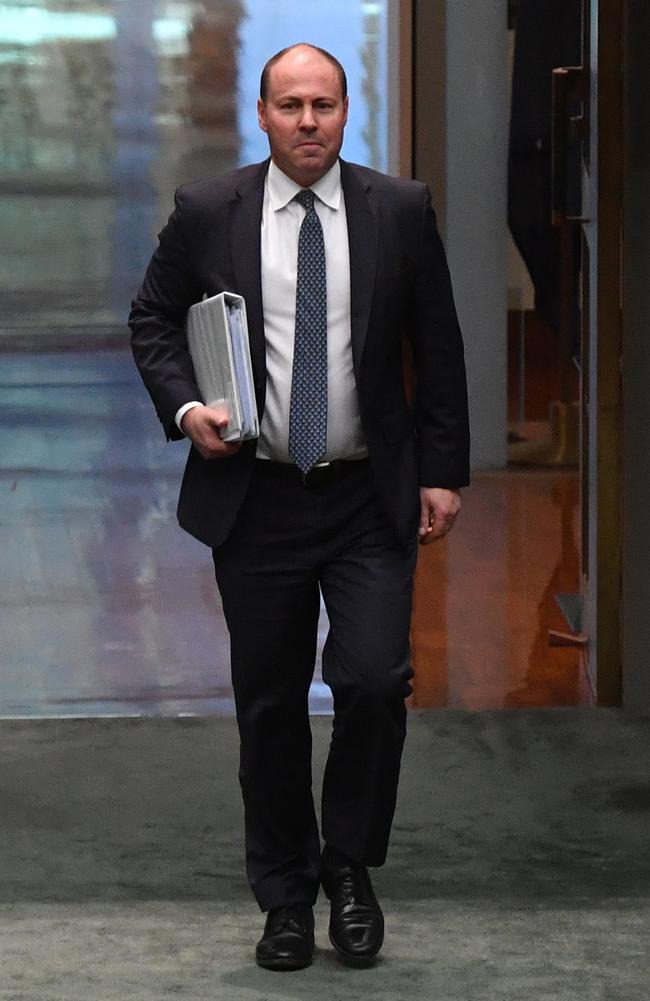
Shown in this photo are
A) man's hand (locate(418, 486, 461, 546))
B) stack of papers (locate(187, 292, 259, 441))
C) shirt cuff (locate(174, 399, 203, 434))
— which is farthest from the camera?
man's hand (locate(418, 486, 461, 546))

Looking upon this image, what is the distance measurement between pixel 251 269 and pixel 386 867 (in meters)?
1.32

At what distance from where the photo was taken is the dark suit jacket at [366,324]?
344cm

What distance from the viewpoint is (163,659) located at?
5.68m

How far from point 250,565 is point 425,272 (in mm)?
577

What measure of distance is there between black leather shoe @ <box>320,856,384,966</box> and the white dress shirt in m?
0.73

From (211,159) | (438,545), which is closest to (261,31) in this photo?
(211,159)

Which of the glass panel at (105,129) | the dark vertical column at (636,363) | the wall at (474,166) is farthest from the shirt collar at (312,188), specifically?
the glass panel at (105,129)

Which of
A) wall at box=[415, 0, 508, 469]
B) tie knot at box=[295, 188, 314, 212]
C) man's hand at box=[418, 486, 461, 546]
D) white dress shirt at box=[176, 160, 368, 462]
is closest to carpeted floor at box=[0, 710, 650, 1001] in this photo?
man's hand at box=[418, 486, 461, 546]

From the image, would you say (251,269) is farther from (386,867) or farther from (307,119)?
(386,867)

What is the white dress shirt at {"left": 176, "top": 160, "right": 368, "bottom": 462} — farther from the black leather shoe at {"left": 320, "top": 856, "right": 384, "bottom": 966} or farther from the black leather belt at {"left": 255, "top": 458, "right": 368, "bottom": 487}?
the black leather shoe at {"left": 320, "top": 856, "right": 384, "bottom": 966}

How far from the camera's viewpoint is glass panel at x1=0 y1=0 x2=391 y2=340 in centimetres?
992

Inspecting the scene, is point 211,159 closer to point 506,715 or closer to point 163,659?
point 163,659

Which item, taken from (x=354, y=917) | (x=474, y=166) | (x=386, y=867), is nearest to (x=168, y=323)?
(x=354, y=917)

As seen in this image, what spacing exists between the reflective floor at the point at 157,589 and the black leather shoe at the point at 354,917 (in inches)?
65.9
